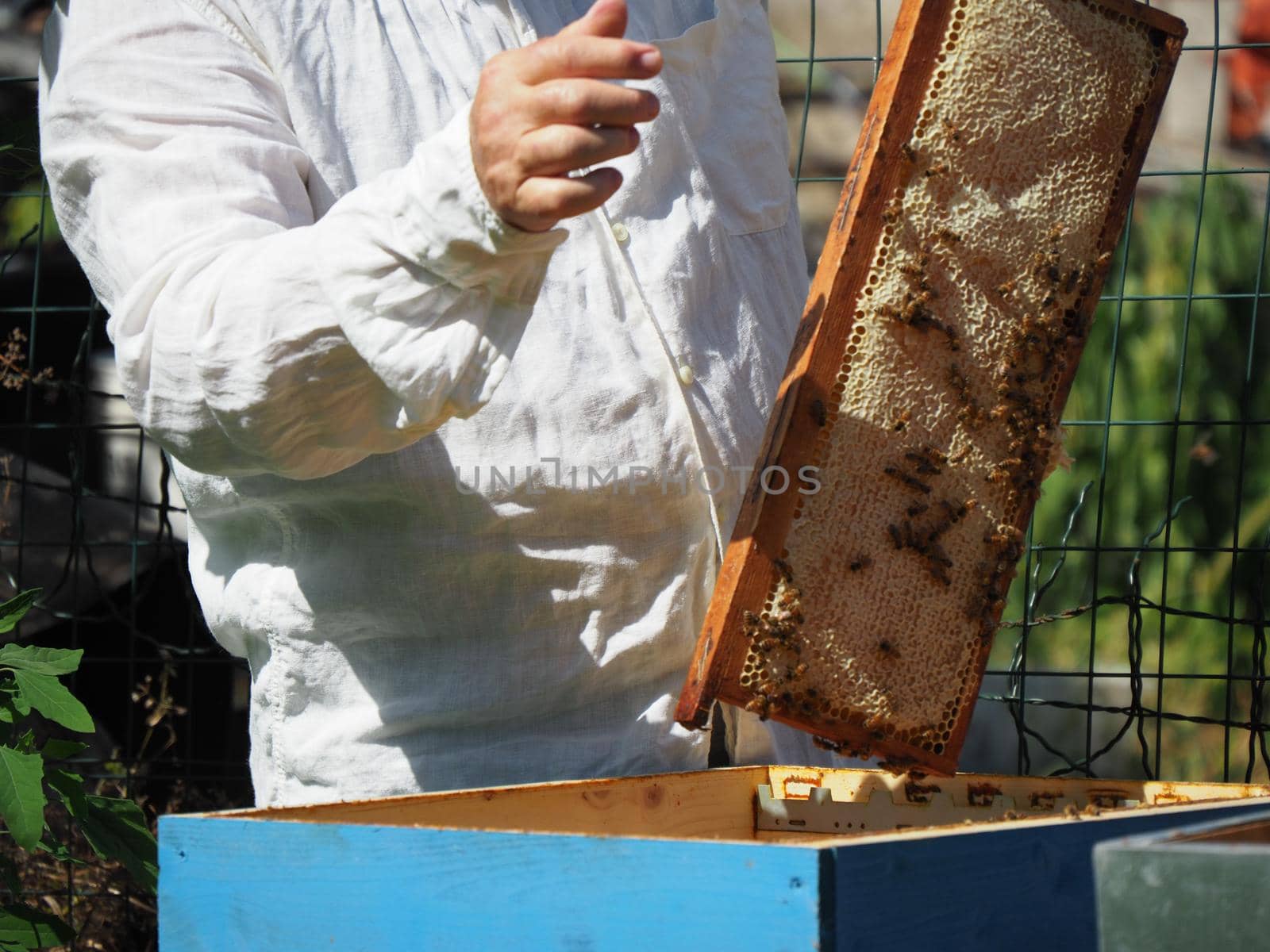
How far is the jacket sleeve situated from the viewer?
98 centimetres

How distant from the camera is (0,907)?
172cm

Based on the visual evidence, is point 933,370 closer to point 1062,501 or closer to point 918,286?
point 918,286

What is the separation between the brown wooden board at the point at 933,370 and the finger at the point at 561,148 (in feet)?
1.11

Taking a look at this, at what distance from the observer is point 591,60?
93 cm

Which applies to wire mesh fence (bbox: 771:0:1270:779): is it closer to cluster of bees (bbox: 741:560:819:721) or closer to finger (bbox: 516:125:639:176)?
cluster of bees (bbox: 741:560:819:721)

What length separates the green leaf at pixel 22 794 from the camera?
4.53ft

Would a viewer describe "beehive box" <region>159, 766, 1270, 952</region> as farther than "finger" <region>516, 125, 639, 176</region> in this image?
No

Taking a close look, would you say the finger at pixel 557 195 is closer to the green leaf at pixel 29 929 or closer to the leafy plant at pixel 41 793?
the leafy plant at pixel 41 793

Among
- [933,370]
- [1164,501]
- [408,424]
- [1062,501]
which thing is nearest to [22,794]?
[408,424]

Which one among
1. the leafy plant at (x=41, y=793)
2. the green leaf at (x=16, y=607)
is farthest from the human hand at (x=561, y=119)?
the green leaf at (x=16, y=607)

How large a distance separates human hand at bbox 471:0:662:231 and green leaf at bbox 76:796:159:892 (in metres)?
1.04

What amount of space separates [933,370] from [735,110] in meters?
0.41

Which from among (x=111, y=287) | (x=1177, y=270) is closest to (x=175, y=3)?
(x=111, y=287)

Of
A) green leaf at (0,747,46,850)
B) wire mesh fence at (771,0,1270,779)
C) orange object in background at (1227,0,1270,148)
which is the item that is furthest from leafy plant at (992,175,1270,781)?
green leaf at (0,747,46,850)
